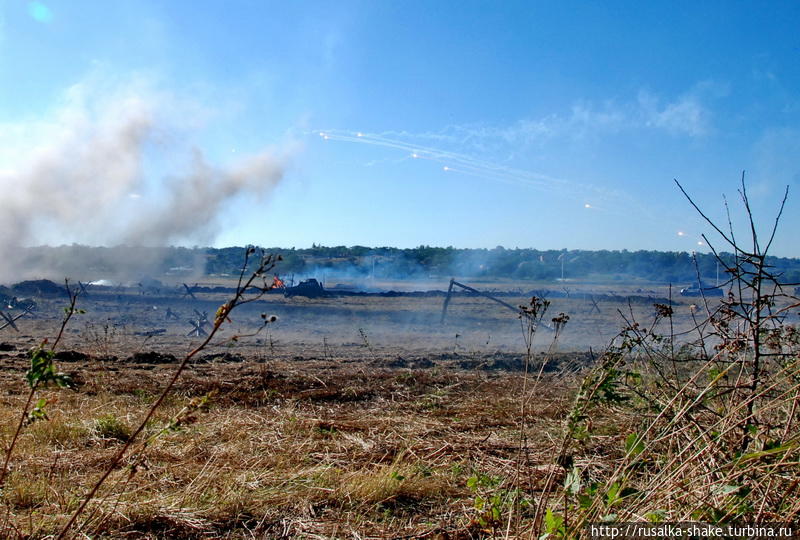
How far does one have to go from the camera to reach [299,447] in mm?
4852

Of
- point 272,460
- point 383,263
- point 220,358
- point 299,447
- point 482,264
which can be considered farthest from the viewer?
point 482,264

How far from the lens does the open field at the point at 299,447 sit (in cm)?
319

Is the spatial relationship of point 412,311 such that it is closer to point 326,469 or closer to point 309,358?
point 309,358

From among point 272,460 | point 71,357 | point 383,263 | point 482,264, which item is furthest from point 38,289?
point 482,264

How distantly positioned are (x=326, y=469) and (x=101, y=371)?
6.67 meters

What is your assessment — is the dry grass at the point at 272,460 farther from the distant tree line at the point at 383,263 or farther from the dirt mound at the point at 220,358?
the distant tree line at the point at 383,263

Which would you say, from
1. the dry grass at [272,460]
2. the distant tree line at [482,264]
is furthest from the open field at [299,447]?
the distant tree line at [482,264]

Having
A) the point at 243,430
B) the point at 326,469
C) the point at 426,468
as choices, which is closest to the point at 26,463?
the point at 243,430

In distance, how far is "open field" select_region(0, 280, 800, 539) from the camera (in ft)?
10.5

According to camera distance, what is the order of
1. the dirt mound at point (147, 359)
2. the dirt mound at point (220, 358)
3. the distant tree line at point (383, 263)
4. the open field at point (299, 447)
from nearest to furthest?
1. the open field at point (299, 447)
2. the dirt mound at point (147, 359)
3. the dirt mound at point (220, 358)
4. the distant tree line at point (383, 263)

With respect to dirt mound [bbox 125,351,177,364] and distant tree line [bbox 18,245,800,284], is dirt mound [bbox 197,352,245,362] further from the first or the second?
distant tree line [bbox 18,245,800,284]

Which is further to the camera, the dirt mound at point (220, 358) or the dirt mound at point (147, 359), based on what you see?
the dirt mound at point (220, 358)

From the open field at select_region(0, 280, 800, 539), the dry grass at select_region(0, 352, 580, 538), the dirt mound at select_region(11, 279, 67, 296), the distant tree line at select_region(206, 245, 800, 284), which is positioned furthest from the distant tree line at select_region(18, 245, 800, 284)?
the dry grass at select_region(0, 352, 580, 538)

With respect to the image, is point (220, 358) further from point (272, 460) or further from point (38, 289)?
point (38, 289)
